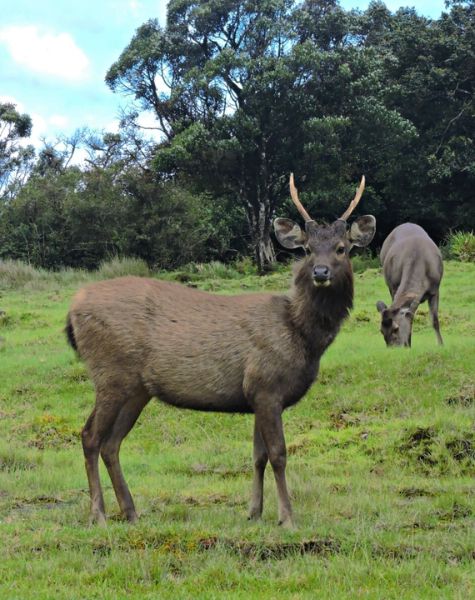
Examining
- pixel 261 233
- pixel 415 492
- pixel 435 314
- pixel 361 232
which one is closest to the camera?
pixel 361 232

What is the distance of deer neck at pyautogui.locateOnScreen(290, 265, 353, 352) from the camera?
20.1ft

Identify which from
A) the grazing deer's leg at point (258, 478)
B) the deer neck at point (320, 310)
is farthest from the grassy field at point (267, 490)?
the deer neck at point (320, 310)

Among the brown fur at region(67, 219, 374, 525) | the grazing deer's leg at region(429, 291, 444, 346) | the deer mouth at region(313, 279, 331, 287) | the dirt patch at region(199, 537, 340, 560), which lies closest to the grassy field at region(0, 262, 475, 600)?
the dirt patch at region(199, 537, 340, 560)

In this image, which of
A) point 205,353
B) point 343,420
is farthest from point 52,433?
point 205,353

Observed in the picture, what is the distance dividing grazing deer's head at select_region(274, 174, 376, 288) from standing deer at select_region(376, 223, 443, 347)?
6.29 metres

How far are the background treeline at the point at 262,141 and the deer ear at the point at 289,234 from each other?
21488 mm

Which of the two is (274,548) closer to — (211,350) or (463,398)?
(211,350)

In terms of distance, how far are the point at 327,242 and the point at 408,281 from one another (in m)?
8.10

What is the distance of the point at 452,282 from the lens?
65.0 feet

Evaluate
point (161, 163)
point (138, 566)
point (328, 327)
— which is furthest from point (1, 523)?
point (161, 163)

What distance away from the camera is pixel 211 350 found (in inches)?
240

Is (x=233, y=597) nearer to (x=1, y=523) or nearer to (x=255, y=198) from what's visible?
(x=1, y=523)

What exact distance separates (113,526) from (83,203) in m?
24.1

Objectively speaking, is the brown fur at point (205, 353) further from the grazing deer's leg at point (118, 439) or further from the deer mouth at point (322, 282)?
the deer mouth at point (322, 282)
